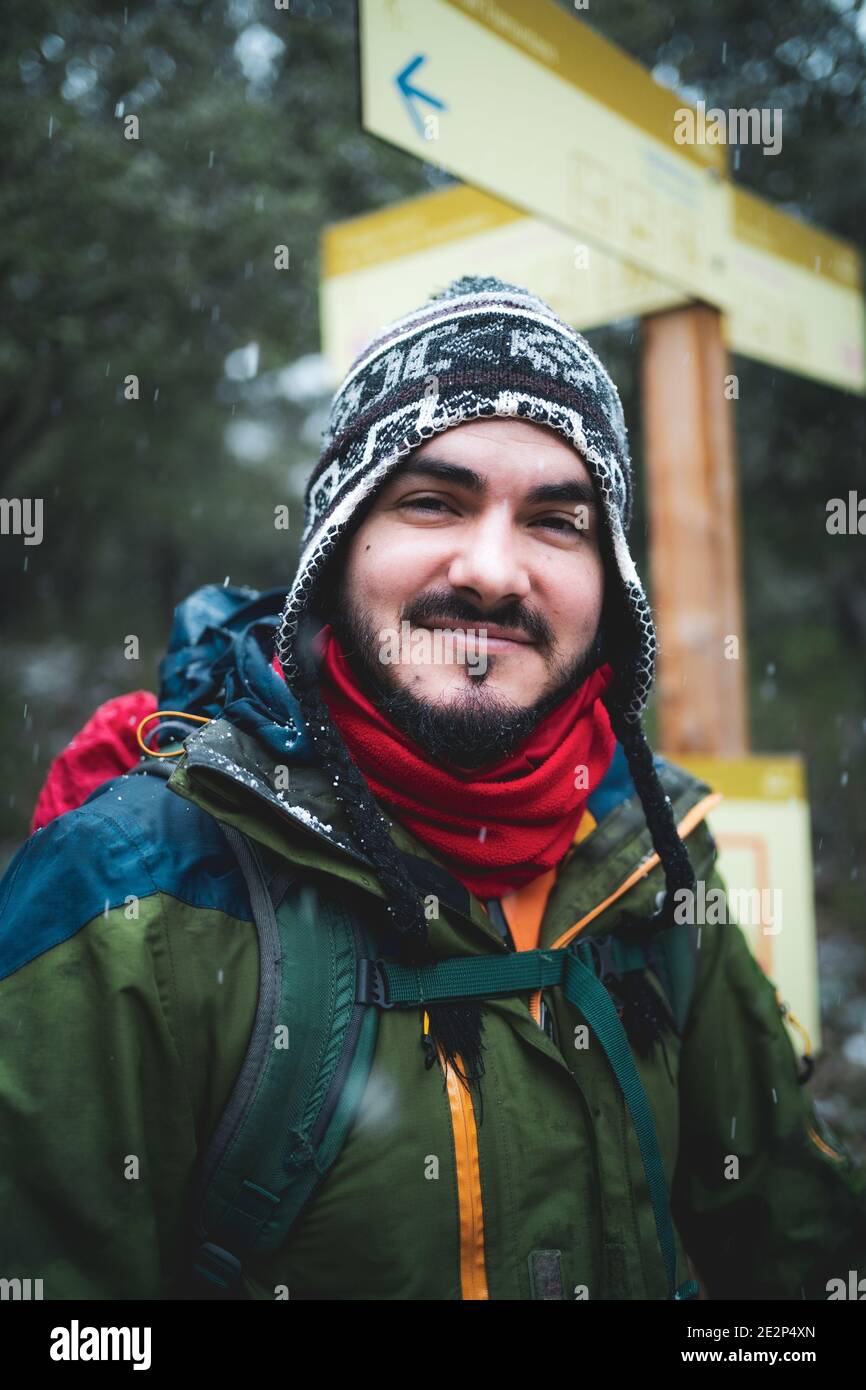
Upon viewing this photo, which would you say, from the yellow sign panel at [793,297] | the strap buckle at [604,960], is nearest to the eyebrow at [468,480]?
the strap buckle at [604,960]

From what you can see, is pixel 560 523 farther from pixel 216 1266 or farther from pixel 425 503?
pixel 216 1266

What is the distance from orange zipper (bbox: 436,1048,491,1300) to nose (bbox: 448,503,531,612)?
33.7 inches

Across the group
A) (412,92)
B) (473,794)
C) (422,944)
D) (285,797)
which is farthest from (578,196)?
(422,944)

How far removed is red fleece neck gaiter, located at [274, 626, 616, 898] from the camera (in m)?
1.69

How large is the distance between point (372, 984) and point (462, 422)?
3.34ft

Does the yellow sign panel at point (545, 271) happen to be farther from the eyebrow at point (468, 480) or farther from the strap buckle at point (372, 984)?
the strap buckle at point (372, 984)

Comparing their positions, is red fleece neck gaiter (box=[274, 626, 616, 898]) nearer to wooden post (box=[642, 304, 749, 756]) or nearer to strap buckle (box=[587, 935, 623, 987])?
strap buckle (box=[587, 935, 623, 987])

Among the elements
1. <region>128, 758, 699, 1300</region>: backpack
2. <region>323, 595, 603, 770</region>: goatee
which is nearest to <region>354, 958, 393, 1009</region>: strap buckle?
<region>128, 758, 699, 1300</region>: backpack

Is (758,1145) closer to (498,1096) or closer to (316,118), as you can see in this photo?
(498,1096)

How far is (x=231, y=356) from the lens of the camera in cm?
983

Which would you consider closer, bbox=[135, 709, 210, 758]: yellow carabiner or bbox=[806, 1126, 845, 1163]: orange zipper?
bbox=[135, 709, 210, 758]: yellow carabiner

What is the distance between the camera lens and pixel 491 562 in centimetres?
168

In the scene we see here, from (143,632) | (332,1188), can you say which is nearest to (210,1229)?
(332,1188)

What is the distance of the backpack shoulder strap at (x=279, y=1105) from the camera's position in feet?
4.49
